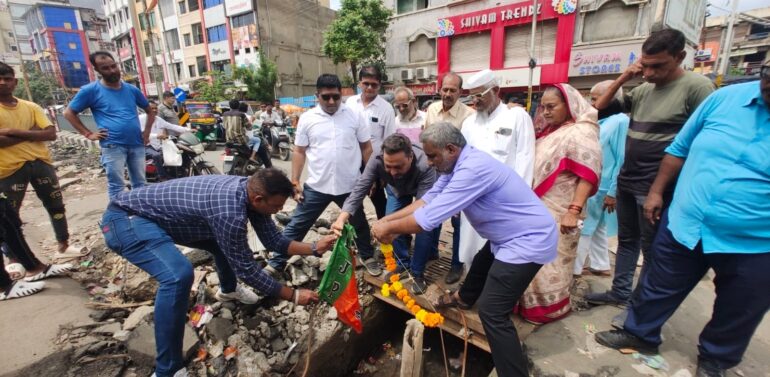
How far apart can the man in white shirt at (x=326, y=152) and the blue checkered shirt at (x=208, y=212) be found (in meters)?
0.87

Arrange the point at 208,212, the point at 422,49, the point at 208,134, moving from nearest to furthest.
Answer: the point at 208,212
the point at 208,134
the point at 422,49

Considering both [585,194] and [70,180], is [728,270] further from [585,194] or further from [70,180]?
[70,180]

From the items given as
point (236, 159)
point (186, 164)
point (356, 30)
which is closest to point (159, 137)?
point (186, 164)

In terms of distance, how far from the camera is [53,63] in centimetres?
4272

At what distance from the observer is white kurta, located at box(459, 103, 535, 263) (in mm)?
2609

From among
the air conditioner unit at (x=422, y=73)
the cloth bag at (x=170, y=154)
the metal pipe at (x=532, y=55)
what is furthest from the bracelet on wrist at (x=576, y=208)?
the air conditioner unit at (x=422, y=73)

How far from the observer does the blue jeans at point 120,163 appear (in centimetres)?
380

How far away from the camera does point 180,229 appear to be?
228 cm

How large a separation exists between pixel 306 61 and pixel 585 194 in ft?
94.9

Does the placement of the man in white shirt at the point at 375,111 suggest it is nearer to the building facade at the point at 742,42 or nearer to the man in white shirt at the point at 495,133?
the man in white shirt at the point at 495,133

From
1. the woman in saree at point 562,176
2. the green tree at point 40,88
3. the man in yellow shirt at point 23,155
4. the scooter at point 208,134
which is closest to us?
the woman in saree at point 562,176

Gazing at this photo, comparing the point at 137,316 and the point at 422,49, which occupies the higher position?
the point at 422,49

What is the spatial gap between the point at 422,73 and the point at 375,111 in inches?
637

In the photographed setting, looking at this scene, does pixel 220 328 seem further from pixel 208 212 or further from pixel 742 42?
pixel 742 42
